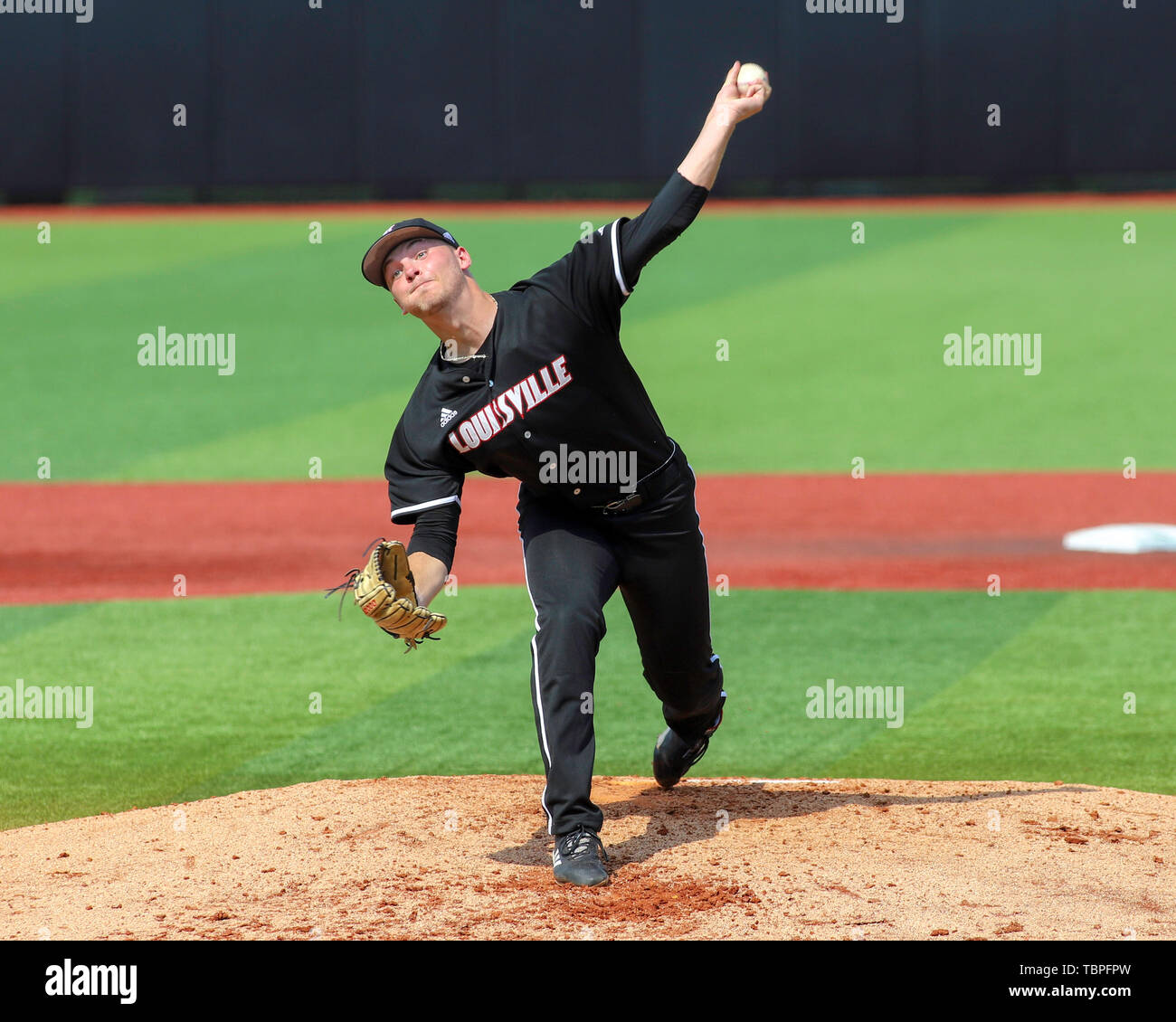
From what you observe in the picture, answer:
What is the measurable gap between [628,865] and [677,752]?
931 millimetres

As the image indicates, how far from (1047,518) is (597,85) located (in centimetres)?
1498

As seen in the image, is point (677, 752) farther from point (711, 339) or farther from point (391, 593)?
point (711, 339)

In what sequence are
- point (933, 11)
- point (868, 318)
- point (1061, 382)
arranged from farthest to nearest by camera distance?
point (933, 11), point (868, 318), point (1061, 382)

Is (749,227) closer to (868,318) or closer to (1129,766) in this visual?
(868,318)

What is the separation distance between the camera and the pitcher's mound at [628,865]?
4812mm

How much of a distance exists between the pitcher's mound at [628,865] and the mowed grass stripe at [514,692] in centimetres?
74

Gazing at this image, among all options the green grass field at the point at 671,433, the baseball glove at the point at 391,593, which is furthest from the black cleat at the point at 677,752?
the baseball glove at the point at 391,593

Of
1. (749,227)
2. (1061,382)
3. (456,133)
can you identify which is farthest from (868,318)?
(456,133)

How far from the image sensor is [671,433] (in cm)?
1523

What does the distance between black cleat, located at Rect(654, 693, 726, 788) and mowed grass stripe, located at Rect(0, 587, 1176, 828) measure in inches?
31.4

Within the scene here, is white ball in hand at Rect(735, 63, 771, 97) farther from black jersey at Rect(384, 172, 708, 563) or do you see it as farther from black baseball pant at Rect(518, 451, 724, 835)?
black baseball pant at Rect(518, 451, 724, 835)

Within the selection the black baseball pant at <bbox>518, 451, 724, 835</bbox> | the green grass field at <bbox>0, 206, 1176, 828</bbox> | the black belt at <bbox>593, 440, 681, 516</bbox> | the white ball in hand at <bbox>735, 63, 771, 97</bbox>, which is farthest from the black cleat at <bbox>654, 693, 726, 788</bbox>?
the white ball in hand at <bbox>735, 63, 771, 97</bbox>

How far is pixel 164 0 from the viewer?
24969mm

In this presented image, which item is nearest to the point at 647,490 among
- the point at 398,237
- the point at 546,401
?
the point at 546,401
